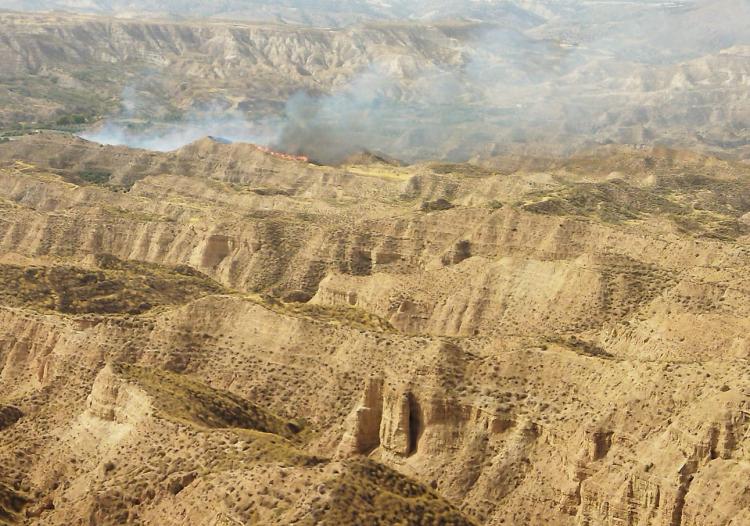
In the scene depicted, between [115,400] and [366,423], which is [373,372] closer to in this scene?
[366,423]

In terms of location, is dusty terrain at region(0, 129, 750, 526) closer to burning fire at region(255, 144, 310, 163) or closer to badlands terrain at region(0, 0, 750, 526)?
badlands terrain at region(0, 0, 750, 526)

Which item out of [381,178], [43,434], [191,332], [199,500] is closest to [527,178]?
[381,178]

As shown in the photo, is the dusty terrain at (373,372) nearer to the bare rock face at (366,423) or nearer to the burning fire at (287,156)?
the bare rock face at (366,423)

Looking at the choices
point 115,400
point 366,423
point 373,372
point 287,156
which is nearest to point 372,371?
point 373,372

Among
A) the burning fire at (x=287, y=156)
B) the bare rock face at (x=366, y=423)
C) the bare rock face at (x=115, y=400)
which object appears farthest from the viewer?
the burning fire at (x=287, y=156)

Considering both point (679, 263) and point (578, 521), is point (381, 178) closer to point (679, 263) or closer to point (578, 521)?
point (679, 263)

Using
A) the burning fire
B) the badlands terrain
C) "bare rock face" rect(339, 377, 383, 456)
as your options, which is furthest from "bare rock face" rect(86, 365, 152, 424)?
the burning fire

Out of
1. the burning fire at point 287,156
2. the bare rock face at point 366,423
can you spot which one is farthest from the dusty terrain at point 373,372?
the burning fire at point 287,156

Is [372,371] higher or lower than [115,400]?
higher
